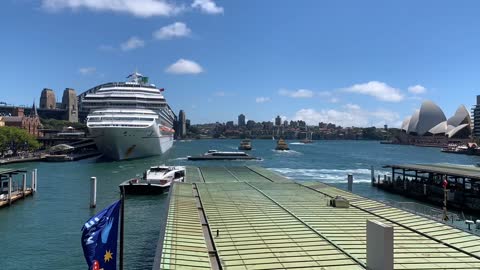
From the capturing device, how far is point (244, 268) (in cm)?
1208

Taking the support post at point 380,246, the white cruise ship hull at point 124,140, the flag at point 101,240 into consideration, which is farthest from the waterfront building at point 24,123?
the support post at point 380,246

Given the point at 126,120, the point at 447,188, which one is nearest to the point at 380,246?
the point at 447,188

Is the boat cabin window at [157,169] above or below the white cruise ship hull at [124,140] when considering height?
below

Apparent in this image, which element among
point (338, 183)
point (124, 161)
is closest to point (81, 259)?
point (338, 183)

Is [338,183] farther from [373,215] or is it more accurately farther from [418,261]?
[418,261]

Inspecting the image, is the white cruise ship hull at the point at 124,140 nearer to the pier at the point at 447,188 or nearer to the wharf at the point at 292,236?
the pier at the point at 447,188

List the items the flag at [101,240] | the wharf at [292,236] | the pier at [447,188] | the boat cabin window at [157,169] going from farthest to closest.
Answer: the boat cabin window at [157,169]
the pier at [447,188]
the wharf at [292,236]
the flag at [101,240]

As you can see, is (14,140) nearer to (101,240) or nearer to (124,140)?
(124,140)

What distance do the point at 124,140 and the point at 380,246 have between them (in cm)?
8018

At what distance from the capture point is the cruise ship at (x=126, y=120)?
8519 centimetres

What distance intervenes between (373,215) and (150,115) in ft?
255

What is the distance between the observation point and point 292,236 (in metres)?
15.7

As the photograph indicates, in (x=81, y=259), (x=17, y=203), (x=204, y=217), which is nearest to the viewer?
(x=204, y=217)

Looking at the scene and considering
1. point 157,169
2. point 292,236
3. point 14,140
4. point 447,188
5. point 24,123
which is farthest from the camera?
point 24,123
